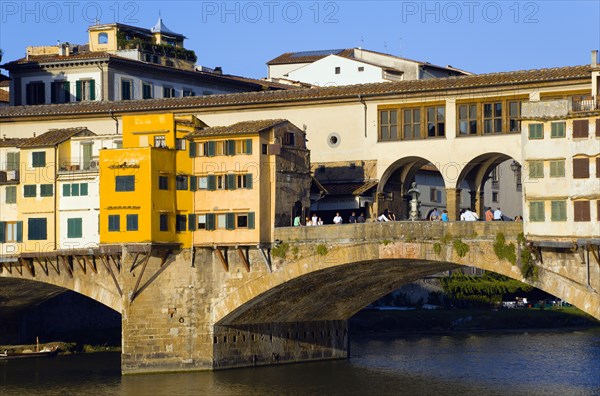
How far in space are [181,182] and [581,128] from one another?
72.6 feet

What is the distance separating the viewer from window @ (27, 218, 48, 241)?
8106 centimetres

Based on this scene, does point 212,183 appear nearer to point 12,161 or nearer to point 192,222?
point 192,222

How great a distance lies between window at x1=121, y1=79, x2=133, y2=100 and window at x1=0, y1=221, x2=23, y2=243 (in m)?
17.3

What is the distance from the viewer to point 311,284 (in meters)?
77.1

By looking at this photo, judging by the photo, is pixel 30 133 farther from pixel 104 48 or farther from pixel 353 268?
pixel 353 268

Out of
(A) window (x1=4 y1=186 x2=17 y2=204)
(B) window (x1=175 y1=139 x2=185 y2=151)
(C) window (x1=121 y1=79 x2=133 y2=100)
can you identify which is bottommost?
(A) window (x1=4 y1=186 x2=17 y2=204)

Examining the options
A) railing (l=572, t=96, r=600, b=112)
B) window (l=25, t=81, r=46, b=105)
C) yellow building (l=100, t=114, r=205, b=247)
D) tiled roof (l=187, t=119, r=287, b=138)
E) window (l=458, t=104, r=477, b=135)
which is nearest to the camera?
railing (l=572, t=96, r=600, b=112)

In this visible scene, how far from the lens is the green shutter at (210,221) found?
7638 centimetres

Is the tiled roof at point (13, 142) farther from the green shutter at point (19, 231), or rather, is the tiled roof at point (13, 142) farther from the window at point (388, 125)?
Result: the window at point (388, 125)

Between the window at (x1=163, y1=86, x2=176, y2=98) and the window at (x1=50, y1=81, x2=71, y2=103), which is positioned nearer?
the window at (x1=50, y1=81, x2=71, y2=103)

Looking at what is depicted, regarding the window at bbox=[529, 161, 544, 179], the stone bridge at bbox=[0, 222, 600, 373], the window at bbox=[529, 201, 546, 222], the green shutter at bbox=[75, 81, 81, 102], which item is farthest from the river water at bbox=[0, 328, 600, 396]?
the green shutter at bbox=[75, 81, 81, 102]

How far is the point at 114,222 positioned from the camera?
76.4 meters

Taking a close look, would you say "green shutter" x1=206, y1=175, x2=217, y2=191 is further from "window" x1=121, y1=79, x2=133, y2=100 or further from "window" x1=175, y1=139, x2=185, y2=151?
"window" x1=121, y1=79, x2=133, y2=100

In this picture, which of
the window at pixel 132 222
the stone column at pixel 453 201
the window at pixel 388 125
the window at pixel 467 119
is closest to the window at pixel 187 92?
the window at pixel 388 125
